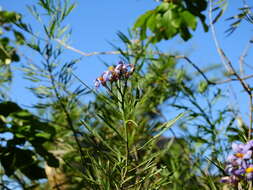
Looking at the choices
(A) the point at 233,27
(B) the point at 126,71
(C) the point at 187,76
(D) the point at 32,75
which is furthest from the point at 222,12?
(C) the point at 187,76

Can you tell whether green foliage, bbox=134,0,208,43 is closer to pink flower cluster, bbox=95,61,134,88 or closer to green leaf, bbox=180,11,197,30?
green leaf, bbox=180,11,197,30

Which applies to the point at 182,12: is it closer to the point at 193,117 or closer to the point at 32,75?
the point at 193,117

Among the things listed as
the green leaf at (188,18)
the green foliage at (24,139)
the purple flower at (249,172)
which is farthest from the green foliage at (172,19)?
the purple flower at (249,172)

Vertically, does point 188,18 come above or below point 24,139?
above

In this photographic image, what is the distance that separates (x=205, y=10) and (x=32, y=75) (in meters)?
0.61

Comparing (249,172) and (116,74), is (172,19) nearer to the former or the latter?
(116,74)

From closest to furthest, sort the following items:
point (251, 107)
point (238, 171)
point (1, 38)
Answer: point (238, 171) → point (251, 107) → point (1, 38)

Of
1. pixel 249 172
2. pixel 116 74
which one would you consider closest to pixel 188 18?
pixel 116 74

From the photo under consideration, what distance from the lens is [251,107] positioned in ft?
2.21

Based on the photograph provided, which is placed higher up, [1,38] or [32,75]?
[1,38]

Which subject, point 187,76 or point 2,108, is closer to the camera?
point 2,108

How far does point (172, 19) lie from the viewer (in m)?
1.01

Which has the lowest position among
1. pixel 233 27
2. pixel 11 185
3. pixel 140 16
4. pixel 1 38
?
pixel 11 185

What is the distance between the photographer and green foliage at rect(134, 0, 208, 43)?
100 cm
